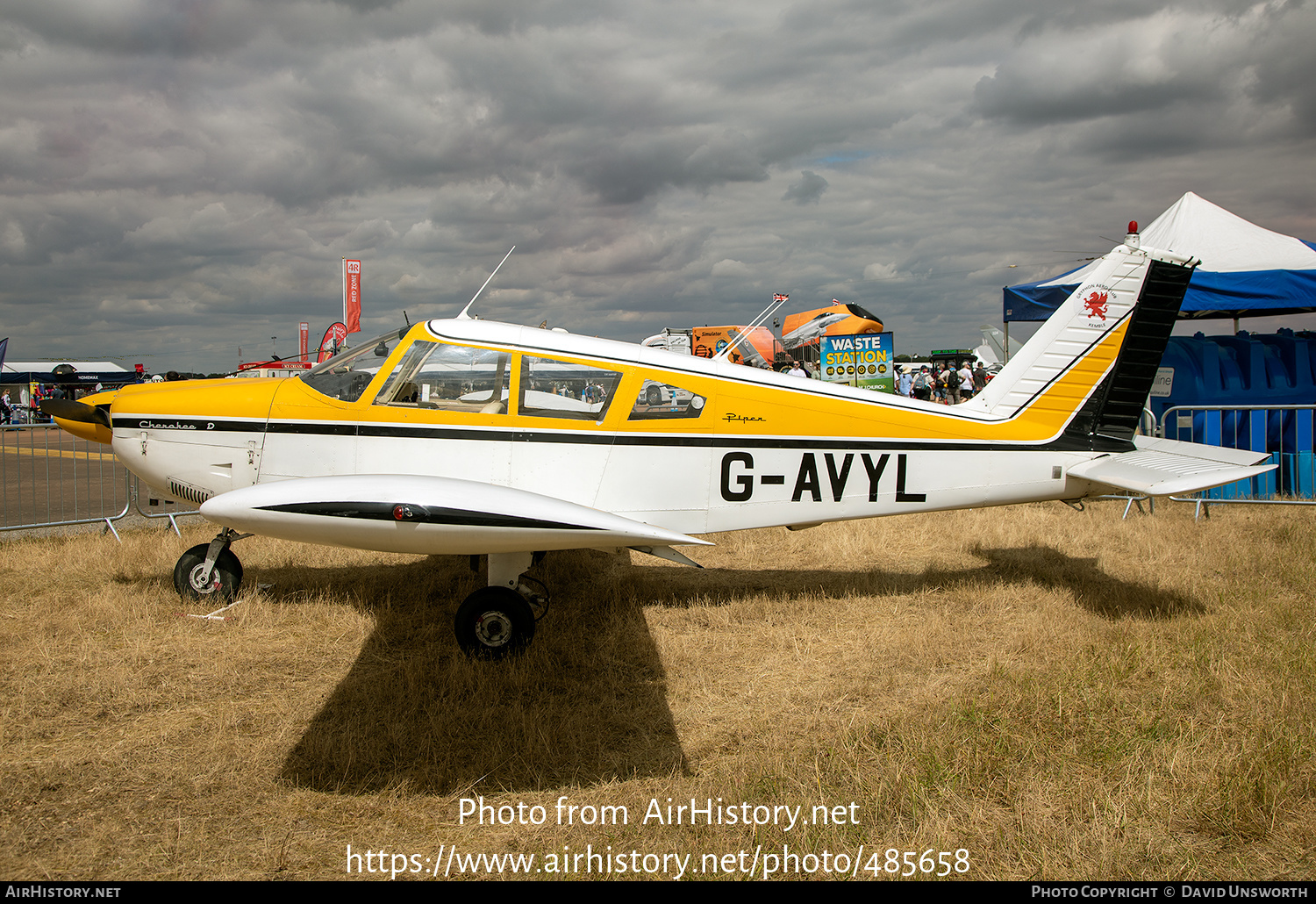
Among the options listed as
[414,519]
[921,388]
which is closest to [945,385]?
[921,388]

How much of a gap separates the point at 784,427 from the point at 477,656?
2598 millimetres

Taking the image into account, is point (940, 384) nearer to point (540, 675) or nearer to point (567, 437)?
point (567, 437)

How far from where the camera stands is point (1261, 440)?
9844 millimetres

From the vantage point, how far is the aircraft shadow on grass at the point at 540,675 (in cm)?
350

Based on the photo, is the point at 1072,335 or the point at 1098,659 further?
the point at 1072,335

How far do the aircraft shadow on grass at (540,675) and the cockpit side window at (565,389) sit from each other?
5.28 feet

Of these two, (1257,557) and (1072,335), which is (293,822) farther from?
(1257,557)

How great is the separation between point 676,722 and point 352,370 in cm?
322

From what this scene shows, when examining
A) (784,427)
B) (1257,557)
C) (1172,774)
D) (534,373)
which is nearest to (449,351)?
(534,373)

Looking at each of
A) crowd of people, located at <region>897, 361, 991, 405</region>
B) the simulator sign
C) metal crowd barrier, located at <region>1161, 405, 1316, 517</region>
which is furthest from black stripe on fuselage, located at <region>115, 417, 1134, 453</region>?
crowd of people, located at <region>897, 361, 991, 405</region>

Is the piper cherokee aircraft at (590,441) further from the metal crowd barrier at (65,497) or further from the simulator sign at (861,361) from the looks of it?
the simulator sign at (861,361)

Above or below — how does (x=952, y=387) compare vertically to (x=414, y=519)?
above

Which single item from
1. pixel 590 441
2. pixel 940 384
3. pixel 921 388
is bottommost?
pixel 590 441

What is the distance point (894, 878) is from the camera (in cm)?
273
